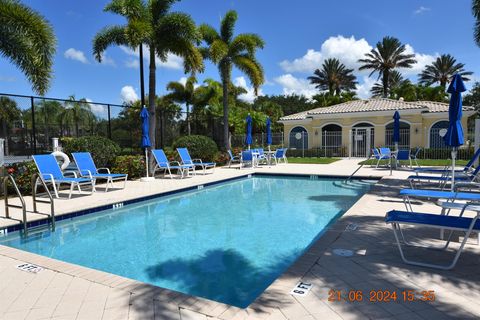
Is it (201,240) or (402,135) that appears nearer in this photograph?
(201,240)

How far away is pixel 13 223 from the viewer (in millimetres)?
5547

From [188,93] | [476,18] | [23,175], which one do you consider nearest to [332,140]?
[188,93]

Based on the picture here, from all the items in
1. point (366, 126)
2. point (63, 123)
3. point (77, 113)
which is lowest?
point (63, 123)

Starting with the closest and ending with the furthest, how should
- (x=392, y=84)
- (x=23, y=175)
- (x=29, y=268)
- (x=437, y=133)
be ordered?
1. (x=29, y=268)
2. (x=23, y=175)
3. (x=437, y=133)
4. (x=392, y=84)

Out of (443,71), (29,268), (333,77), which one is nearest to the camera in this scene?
(29,268)

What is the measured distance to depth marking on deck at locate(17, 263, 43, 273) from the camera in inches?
144

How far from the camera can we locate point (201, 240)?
5.43m

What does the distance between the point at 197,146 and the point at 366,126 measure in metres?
13.8

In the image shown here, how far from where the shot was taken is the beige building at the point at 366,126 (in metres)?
21.5

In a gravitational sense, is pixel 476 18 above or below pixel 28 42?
above

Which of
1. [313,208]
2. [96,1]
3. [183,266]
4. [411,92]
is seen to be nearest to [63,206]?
[183,266]

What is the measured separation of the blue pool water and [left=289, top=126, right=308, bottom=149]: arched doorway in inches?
655

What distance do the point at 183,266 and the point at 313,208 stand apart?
405 cm

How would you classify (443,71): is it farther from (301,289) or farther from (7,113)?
(301,289)
